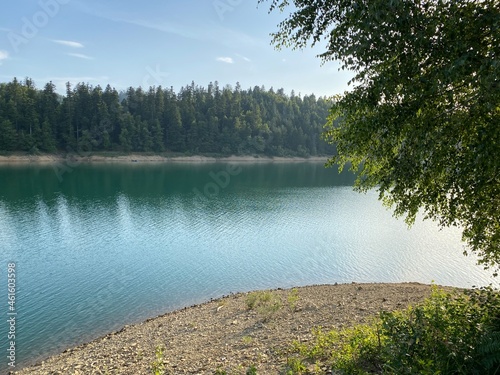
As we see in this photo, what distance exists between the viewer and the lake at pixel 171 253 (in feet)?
56.1

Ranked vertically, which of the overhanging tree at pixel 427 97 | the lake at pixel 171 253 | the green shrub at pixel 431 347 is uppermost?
the overhanging tree at pixel 427 97

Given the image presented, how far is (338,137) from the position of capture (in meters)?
7.91

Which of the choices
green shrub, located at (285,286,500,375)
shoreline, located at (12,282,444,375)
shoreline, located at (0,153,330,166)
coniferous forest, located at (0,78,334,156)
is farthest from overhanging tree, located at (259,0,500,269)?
coniferous forest, located at (0,78,334,156)

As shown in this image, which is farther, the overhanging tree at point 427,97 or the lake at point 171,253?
the lake at point 171,253

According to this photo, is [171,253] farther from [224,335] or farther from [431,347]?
[431,347]

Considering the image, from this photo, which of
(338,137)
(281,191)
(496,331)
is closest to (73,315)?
(338,137)

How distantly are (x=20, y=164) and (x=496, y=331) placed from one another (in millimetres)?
Result: 100718

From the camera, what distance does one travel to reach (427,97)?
238 inches

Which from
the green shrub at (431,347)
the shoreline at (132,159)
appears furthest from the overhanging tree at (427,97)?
the shoreline at (132,159)

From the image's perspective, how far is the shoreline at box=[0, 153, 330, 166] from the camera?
8912 cm

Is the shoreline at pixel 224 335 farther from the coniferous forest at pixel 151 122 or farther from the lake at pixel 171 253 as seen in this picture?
the coniferous forest at pixel 151 122

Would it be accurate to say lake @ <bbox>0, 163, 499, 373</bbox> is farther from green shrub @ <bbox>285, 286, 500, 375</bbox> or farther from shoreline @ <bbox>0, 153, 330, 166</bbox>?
shoreline @ <bbox>0, 153, 330, 166</bbox>

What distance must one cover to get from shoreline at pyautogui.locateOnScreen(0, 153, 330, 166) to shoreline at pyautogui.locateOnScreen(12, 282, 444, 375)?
71.6 meters

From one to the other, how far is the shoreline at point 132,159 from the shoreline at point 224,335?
235ft
